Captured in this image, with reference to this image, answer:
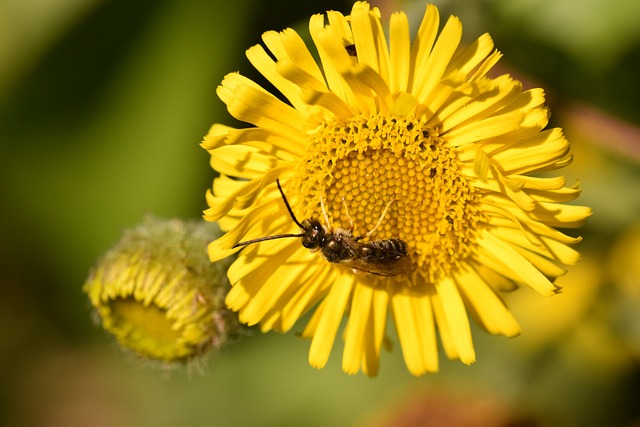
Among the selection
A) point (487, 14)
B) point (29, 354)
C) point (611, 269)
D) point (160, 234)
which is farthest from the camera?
point (29, 354)

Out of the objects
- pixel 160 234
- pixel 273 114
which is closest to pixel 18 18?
pixel 160 234

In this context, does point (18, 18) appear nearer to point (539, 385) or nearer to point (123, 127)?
point (123, 127)

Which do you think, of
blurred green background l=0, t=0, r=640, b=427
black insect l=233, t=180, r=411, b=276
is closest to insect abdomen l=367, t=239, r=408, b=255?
black insect l=233, t=180, r=411, b=276

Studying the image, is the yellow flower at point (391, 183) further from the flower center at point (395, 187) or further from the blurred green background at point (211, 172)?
the blurred green background at point (211, 172)

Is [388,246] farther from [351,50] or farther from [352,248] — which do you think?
[351,50]

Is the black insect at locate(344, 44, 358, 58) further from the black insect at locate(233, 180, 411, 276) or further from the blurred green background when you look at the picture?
the blurred green background
